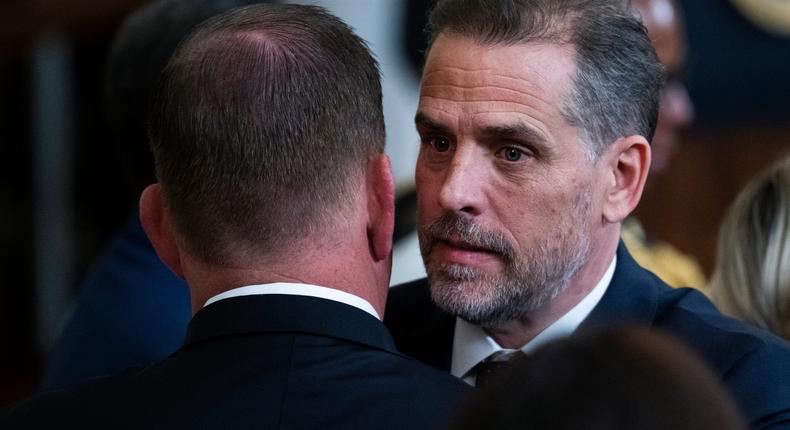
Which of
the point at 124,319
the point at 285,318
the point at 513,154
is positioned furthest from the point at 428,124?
the point at 124,319

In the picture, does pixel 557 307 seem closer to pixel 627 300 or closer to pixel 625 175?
pixel 627 300

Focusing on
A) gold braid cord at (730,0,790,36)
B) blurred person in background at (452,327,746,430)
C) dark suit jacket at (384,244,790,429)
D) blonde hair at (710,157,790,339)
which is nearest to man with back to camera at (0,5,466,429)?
dark suit jacket at (384,244,790,429)

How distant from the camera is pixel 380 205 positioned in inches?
65.7

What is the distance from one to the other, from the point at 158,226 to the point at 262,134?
25 centimetres

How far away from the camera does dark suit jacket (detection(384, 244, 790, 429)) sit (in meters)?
1.76

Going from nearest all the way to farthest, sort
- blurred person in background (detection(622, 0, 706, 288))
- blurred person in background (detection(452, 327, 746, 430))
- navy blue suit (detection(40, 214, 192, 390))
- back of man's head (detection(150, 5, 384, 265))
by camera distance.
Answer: blurred person in background (detection(452, 327, 746, 430))
back of man's head (detection(150, 5, 384, 265))
navy blue suit (detection(40, 214, 192, 390))
blurred person in background (detection(622, 0, 706, 288))

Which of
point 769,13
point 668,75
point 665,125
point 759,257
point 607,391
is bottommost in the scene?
point 769,13

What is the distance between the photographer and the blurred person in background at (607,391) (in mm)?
902

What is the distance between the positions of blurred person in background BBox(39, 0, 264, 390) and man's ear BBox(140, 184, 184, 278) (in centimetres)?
64

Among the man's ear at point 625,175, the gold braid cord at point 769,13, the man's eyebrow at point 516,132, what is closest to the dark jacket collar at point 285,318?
the man's eyebrow at point 516,132

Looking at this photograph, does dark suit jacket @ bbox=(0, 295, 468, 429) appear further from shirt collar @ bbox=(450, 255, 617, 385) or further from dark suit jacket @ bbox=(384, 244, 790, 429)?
shirt collar @ bbox=(450, 255, 617, 385)

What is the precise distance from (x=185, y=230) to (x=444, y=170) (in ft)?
1.42

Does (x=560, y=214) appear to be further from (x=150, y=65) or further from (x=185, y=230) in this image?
(x=150, y=65)

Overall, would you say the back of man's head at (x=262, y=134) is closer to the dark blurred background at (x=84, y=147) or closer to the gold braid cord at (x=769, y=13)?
the dark blurred background at (x=84, y=147)
